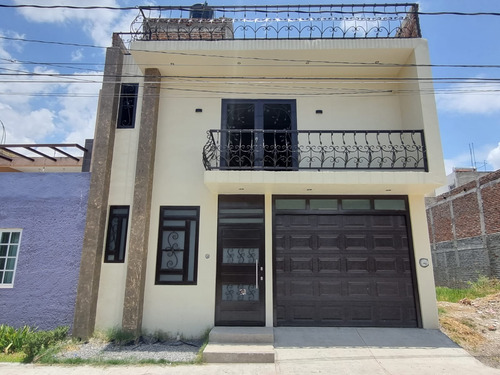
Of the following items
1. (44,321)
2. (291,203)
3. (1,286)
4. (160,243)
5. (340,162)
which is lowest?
(44,321)

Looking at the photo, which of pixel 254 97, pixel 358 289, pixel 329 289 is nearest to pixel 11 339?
pixel 329 289

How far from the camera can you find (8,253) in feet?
21.2

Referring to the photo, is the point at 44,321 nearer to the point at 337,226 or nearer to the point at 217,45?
the point at 337,226

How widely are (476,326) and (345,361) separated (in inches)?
136

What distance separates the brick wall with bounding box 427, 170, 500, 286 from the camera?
40.0 feet

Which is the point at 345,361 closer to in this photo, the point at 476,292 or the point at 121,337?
the point at 121,337

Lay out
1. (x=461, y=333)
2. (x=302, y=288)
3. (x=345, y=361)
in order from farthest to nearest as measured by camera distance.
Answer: (x=302, y=288)
(x=461, y=333)
(x=345, y=361)

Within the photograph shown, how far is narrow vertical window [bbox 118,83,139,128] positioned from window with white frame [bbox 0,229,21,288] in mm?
3212

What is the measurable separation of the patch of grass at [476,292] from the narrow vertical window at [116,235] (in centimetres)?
931

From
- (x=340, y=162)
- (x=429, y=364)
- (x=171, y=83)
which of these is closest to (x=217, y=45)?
(x=171, y=83)

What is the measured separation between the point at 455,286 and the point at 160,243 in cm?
1451

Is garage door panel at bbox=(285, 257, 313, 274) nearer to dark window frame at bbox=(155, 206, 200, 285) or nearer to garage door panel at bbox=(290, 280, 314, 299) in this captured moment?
garage door panel at bbox=(290, 280, 314, 299)

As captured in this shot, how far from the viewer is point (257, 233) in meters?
6.52

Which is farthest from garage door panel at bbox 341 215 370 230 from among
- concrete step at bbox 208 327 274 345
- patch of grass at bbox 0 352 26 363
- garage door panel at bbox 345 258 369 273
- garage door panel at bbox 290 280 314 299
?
patch of grass at bbox 0 352 26 363
